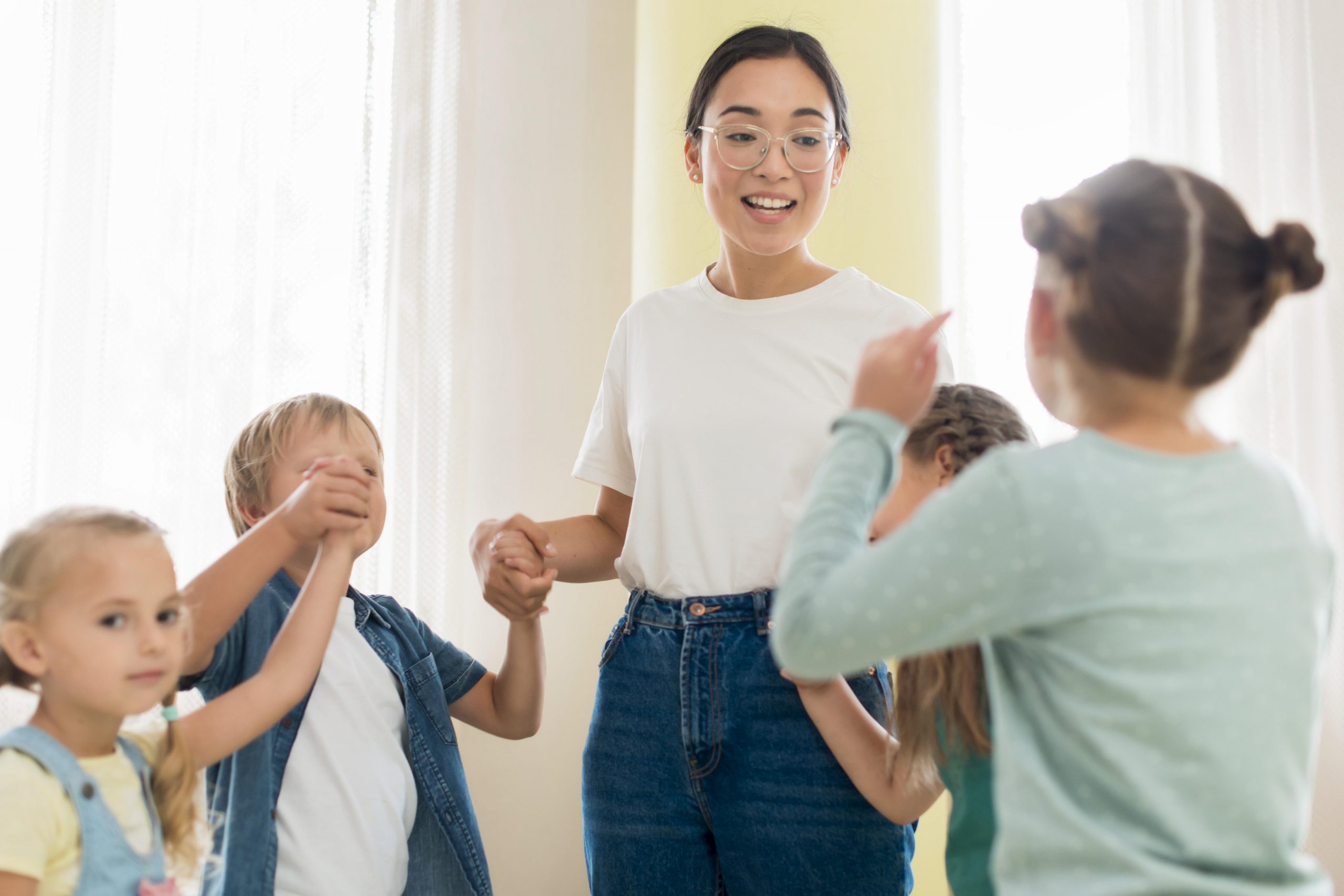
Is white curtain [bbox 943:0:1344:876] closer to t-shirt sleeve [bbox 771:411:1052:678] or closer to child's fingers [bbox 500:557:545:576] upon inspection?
child's fingers [bbox 500:557:545:576]

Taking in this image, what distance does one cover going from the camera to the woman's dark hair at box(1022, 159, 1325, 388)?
2.70 ft

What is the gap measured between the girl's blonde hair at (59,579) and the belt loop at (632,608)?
547mm

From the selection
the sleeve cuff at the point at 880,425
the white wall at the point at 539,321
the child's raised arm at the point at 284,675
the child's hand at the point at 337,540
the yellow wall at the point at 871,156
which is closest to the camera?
the sleeve cuff at the point at 880,425

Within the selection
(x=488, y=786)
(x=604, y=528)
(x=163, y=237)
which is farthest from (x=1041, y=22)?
(x=488, y=786)

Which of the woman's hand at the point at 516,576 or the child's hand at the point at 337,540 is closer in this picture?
the child's hand at the point at 337,540

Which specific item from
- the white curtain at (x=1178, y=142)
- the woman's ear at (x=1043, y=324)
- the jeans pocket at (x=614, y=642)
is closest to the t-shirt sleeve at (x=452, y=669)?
the jeans pocket at (x=614, y=642)

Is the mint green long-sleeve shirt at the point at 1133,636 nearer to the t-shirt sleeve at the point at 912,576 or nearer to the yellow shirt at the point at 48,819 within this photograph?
the t-shirt sleeve at the point at 912,576

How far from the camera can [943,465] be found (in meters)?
1.25

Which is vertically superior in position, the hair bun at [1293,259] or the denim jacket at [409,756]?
the hair bun at [1293,259]

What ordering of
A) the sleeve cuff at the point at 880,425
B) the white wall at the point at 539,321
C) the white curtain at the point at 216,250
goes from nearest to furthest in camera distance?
1. the sleeve cuff at the point at 880,425
2. the white curtain at the point at 216,250
3. the white wall at the point at 539,321

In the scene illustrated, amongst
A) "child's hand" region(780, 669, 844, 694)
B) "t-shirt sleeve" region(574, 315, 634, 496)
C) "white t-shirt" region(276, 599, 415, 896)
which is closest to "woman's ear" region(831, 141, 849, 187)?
"t-shirt sleeve" region(574, 315, 634, 496)

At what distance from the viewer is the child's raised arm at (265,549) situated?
4.13 feet

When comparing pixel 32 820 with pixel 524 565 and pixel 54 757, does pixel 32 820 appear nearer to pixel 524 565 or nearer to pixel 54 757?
pixel 54 757

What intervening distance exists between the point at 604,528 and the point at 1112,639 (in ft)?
3.30
